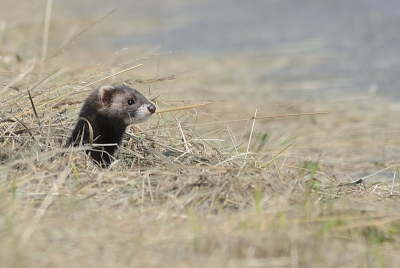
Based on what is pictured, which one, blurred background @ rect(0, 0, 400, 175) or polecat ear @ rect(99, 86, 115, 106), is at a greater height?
polecat ear @ rect(99, 86, 115, 106)

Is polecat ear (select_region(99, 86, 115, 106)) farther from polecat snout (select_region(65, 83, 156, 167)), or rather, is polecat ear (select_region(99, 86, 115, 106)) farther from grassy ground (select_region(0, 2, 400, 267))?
grassy ground (select_region(0, 2, 400, 267))

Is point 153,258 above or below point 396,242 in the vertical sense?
above

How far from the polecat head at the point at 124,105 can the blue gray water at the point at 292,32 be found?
17.4 ft

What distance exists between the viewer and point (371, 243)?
4.41 meters

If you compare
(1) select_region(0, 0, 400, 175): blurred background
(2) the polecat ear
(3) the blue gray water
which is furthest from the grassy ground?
(3) the blue gray water

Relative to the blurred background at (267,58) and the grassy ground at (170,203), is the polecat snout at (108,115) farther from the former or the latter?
the blurred background at (267,58)

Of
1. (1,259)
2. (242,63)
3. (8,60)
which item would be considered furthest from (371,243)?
(242,63)

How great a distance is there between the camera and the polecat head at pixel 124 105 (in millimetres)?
6246

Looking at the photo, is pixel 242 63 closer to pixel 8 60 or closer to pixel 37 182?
pixel 8 60

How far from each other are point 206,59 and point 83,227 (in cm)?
960

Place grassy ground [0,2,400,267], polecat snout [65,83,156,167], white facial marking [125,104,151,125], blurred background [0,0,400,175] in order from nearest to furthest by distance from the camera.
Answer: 1. grassy ground [0,2,400,267]
2. polecat snout [65,83,156,167]
3. white facial marking [125,104,151,125]
4. blurred background [0,0,400,175]

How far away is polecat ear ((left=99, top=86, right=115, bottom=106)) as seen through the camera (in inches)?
246

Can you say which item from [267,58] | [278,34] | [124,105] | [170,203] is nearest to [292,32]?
[278,34]

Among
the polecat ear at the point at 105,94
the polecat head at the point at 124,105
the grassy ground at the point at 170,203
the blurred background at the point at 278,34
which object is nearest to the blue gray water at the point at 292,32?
the blurred background at the point at 278,34
